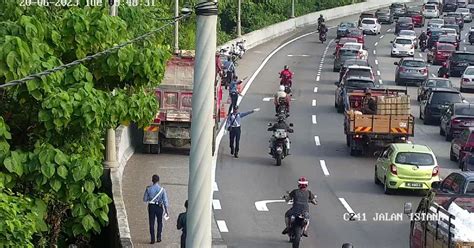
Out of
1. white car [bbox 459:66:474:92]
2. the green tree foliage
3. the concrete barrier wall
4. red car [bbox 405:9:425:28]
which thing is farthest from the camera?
red car [bbox 405:9:425:28]

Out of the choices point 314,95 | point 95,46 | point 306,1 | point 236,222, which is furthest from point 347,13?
point 95,46

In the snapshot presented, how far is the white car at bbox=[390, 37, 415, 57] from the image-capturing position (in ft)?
238

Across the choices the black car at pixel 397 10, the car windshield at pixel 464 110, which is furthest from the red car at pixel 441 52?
the black car at pixel 397 10

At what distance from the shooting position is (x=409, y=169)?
106 feet

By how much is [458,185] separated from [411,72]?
32.1 m

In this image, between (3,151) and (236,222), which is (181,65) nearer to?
(236,222)

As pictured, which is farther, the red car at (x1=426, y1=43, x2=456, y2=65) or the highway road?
the red car at (x1=426, y1=43, x2=456, y2=65)

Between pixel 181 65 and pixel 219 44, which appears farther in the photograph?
pixel 219 44

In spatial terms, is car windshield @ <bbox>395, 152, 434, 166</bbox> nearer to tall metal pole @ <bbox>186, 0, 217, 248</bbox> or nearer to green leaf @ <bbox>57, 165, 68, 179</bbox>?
green leaf @ <bbox>57, 165, 68, 179</bbox>

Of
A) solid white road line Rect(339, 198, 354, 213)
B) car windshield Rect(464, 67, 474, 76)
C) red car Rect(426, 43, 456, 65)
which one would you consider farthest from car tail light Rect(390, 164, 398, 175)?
red car Rect(426, 43, 456, 65)

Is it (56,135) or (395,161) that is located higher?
(56,135)

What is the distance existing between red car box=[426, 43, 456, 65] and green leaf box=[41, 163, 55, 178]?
55.6 metres

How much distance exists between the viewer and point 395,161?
32469mm

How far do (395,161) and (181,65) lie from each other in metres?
7.62
